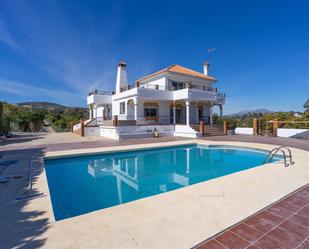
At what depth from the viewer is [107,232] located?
9.73ft

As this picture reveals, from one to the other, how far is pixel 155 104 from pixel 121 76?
6459 millimetres

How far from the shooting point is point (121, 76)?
24781mm

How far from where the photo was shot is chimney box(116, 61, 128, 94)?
80.8 feet

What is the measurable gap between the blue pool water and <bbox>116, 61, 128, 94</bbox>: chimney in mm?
14370

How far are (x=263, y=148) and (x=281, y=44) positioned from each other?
16314mm

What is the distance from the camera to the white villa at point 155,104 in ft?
63.7

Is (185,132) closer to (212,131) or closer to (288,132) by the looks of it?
(212,131)

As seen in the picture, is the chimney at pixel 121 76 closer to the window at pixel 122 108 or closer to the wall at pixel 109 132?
the window at pixel 122 108

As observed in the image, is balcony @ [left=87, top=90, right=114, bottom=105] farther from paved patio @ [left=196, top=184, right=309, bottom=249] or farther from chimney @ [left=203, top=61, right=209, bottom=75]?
paved patio @ [left=196, top=184, right=309, bottom=249]

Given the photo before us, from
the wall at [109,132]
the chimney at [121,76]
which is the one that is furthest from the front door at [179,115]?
Result: the wall at [109,132]

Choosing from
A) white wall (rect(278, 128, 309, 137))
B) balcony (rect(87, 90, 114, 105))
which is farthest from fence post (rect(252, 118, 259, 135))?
balcony (rect(87, 90, 114, 105))

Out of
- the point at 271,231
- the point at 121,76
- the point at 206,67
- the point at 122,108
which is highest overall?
the point at 206,67

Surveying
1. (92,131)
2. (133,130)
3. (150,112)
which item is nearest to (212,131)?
(150,112)

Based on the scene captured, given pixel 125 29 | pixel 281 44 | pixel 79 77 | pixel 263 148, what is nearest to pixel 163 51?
pixel 125 29
